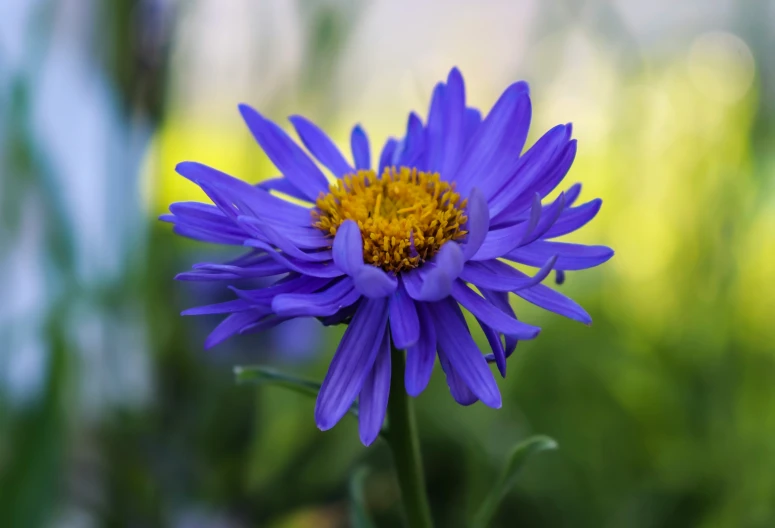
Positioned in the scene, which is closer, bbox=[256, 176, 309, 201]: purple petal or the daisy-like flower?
the daisy-like flower

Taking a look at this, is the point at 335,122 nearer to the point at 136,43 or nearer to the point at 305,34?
the point at 305,34

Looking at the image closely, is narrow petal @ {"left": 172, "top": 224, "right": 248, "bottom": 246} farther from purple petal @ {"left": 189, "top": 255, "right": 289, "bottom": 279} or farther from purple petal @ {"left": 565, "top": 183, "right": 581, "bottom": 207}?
purple petal @ {"left": 565, "top": 183, "right": 581, "bottom": 207}

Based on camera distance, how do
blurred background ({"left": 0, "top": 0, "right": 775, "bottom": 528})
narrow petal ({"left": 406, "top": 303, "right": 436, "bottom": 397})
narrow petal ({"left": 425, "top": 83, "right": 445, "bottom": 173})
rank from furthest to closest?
blurred background ({"left": 0, "top": 0, "right": 775, "bottom": 528}), narrow petal ({"left": 425, "top": 83, "right": 445, "bottom": 173}), narrow petal ({"left": 406, "top": 303, "right": 436, "bottom": 397})

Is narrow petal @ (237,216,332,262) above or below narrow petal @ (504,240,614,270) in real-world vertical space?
above

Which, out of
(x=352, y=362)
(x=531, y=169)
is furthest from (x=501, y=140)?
(x=352, y=362)

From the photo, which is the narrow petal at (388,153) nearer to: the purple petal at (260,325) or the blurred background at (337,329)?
the purple petal at (260,325)

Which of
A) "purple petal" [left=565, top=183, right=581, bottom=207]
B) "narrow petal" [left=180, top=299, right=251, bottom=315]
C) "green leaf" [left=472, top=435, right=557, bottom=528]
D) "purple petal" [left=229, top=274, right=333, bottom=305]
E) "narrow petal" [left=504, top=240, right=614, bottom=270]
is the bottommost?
"green leaf" [left=472, top=435, right=557, bottom=528]

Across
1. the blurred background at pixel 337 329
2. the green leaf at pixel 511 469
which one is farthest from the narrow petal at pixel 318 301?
the blurred background at pixel 337 329

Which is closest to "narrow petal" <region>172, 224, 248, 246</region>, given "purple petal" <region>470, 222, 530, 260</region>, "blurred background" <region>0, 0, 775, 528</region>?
"purple petal" <region>470, 222, 530, 260</region>

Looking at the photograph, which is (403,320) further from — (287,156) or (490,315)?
(287,156)
